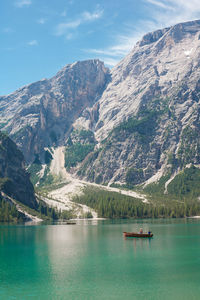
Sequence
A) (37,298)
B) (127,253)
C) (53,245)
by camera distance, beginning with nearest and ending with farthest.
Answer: (37,298) < (127,253) < (53,245)

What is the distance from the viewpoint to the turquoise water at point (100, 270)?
57094mm

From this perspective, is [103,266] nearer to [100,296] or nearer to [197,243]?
[100,296]

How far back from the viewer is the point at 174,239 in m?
122

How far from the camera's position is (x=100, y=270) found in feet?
240

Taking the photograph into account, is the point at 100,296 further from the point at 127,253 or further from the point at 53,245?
the point at 53,245

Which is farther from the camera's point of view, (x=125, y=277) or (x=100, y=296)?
(x=125, y=277)

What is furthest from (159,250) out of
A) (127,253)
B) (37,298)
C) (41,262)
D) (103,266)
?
(37,298)

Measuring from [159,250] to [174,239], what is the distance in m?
25.1

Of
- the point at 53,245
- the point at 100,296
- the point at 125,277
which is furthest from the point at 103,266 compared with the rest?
Answer: the point at 53,245

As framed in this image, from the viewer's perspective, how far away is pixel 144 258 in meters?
86.9

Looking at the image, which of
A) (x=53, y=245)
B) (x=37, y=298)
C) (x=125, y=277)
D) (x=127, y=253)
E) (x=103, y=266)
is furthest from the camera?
(x=53, y=245)

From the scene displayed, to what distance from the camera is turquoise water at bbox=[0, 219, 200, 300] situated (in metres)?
57.1

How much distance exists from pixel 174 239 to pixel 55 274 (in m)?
61.8

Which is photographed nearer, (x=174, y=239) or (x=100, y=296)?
(x=100, y=296)
